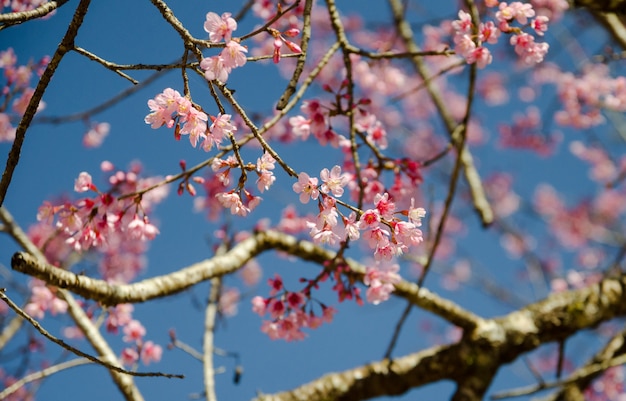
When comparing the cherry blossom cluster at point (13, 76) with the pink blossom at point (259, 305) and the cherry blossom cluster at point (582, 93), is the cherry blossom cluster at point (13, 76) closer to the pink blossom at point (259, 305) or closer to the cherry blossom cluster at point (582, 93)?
the pink blossom at point (259, 305)

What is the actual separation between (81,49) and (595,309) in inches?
105

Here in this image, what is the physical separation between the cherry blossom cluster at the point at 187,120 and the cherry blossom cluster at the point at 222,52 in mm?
107

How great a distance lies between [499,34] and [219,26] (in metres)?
1.03

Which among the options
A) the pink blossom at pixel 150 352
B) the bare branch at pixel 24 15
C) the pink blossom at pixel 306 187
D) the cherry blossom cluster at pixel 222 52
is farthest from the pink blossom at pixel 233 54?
the pink blossom at pixel 150 352

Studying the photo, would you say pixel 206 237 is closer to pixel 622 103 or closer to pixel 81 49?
pixel 81 49

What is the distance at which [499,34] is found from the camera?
1.87 meters

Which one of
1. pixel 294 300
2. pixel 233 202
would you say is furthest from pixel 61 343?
pixel 294 300

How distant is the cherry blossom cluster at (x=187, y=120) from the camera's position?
1.33m

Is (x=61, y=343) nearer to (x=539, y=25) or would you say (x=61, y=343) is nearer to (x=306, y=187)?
(x=306, y=187)

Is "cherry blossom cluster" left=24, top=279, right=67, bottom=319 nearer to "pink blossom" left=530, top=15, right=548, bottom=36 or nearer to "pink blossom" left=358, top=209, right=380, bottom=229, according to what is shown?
"pink blossom" left=358, top=209, right=380, bottom=229

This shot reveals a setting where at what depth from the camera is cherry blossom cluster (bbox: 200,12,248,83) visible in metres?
1.23

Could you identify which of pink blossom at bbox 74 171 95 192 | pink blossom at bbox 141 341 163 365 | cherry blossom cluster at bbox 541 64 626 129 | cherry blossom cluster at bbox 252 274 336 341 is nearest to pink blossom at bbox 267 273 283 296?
cherry blossom cluster at bbox 252 274 336 341

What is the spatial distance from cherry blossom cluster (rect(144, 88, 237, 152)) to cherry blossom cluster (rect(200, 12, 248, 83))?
4.2 inches

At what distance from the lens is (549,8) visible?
451cm
